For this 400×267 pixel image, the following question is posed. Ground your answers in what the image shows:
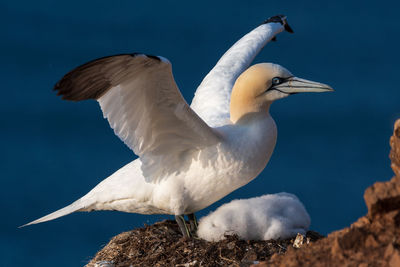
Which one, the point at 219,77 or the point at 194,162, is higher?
the point at 219,77

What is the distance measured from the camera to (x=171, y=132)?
6.10 m

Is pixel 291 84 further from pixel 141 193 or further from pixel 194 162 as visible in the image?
pixel 141 193

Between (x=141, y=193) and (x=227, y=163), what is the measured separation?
0.90 m

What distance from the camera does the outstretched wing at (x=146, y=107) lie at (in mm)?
5285

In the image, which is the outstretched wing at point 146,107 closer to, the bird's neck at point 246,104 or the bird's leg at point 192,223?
the bird's neck at point 246,104

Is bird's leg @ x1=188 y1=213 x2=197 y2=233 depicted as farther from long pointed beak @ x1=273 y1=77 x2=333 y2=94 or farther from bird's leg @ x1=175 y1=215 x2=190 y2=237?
long pointed beak @ x1=273 y1=77 x2=333 y2=94

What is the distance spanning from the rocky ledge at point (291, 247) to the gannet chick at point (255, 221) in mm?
89

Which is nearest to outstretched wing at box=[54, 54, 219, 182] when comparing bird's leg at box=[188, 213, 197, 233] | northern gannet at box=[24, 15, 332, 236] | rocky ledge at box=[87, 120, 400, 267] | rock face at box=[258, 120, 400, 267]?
northern gannet at box=[24, 15, 332, 236]

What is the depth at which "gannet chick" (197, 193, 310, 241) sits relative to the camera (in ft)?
19.6

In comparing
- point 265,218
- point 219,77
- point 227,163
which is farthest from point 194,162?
point 219,77

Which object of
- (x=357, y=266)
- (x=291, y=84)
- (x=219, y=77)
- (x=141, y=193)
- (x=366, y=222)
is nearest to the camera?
(x=357, y=266)

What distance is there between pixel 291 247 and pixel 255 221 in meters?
2.14

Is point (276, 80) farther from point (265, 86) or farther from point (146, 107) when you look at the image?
point (146, 107)

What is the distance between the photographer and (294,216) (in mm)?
6191
